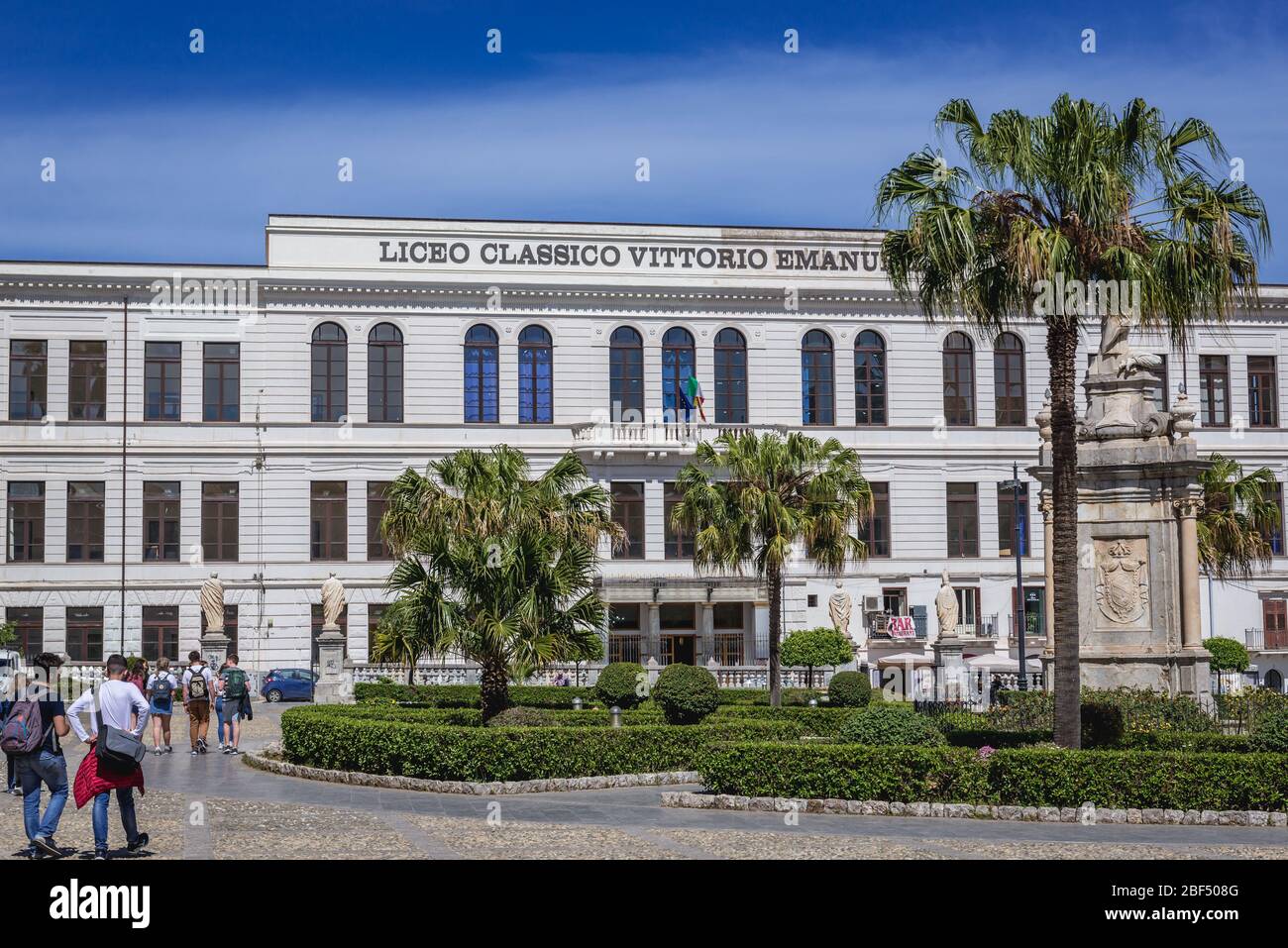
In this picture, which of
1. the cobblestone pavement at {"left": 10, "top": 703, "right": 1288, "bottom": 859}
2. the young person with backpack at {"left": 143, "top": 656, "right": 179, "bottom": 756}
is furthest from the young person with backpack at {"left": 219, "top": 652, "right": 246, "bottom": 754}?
the cobblestone pavement at {"left": 10, "top": 703, "right": 1288, "bottom": 859}

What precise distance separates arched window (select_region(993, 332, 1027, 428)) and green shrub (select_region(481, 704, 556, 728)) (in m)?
34.8

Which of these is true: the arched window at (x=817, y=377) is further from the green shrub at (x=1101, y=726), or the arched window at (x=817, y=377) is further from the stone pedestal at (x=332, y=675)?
the green shrub at (x=1101, y=726)

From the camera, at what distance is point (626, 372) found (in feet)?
180

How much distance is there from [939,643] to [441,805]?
80.4 feet

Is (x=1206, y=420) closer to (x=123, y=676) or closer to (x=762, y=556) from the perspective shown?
(x=762, y=556)

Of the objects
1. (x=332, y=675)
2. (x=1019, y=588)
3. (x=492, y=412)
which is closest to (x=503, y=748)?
(x=332, y=675)

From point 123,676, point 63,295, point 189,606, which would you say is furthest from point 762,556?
point 63,295

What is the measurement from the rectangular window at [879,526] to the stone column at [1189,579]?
29001 mm

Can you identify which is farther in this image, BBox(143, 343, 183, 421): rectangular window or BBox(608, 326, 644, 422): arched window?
BBox(608, 326, 644, 422): arched window

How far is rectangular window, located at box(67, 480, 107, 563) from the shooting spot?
2044 inches

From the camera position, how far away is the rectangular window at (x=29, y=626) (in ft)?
167

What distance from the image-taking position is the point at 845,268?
5609cm

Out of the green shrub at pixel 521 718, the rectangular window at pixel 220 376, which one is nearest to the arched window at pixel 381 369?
the rectangular window at pixel 220 376

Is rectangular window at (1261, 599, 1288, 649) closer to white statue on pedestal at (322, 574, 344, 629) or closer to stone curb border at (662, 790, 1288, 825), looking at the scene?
white statue on pedestal at (322, 574, 344, 629)
